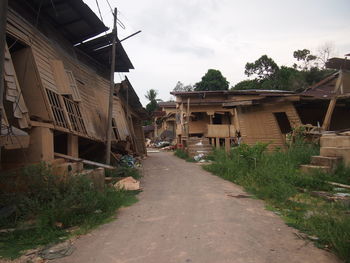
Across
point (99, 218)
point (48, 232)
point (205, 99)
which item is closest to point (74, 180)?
point (99, 218)

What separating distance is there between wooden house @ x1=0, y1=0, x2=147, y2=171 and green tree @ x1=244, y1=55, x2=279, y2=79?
30301 millimetres

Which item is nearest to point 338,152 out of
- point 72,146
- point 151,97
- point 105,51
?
point 72,146

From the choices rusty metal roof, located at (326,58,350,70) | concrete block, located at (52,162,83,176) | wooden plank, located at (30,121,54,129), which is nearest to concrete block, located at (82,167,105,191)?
concrete block, located at (52,162,83,176)

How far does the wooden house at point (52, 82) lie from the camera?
19.7 feet

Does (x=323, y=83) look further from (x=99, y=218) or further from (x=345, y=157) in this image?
(x=99, y=218)

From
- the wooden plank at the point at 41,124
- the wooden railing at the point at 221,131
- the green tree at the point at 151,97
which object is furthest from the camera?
the green tree at the point at 151,97

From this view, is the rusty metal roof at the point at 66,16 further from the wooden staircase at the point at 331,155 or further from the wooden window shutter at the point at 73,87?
the wooden staircase at the point at 331,155

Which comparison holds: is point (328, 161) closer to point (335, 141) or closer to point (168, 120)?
point (335, 141)

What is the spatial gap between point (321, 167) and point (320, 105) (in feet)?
22.3

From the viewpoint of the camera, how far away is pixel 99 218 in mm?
5320

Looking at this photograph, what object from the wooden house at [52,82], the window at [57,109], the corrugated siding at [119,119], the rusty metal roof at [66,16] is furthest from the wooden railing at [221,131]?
the window at [57,109]

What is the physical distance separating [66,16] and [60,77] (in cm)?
222

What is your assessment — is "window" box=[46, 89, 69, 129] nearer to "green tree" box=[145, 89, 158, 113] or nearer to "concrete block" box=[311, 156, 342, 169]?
"concrete block" box=[311, 156, 342, 169]

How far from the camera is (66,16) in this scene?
29.4 ft
